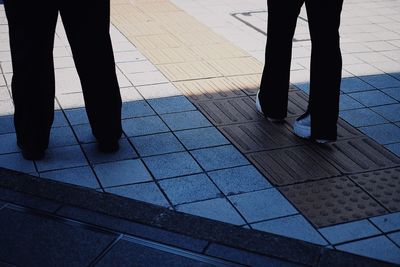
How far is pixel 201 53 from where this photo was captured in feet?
17.4

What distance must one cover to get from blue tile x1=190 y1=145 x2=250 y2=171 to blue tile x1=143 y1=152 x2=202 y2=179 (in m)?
0.06

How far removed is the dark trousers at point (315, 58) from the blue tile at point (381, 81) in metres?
1.25

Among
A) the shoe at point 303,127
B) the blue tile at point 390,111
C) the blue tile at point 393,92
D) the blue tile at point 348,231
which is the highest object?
the shoe at point 303,127

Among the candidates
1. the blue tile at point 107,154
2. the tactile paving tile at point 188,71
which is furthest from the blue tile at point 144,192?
the tactile paving tile at point 188,71

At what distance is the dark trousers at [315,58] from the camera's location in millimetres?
3266

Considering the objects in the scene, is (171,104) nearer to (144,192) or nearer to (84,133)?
(84,133)

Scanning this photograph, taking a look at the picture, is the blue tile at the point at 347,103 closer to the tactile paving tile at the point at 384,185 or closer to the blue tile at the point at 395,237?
the tactile paving tile at the point at 384,185

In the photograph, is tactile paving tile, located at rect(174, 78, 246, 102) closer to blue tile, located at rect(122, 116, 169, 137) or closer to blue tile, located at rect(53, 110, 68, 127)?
blue tile, located at rect(122, 116, 169, 137)

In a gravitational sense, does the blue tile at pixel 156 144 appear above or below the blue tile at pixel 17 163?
above

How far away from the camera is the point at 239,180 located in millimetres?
3189

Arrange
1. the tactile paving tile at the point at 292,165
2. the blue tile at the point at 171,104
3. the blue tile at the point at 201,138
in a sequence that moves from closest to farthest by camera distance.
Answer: the tactile paving tile at the point at 292,165 → the blue tile at the point at 201,138 → the blue tile at the point at 171,104

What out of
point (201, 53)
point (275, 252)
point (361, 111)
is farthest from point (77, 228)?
point (201, 53)

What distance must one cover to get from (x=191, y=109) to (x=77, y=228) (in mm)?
1653

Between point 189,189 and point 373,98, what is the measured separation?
2.06 metres
